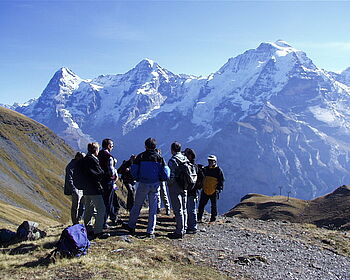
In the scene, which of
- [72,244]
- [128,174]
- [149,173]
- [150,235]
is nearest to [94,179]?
[149,173]

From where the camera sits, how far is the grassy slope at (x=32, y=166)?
91.3 m

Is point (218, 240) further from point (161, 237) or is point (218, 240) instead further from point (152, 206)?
point (152, 206)

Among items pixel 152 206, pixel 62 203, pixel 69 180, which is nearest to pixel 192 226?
A: pixel 152 206

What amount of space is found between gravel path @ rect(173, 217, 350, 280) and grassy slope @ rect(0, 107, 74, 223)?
46003 millimetres

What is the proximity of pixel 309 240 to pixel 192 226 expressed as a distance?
6492mm

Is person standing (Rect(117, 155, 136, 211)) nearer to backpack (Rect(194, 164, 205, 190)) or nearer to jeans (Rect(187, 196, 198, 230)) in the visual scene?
backpack (Rect(194, 164, 205, 190))

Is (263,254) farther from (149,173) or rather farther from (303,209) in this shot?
(303,209)

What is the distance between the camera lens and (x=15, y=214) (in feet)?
197

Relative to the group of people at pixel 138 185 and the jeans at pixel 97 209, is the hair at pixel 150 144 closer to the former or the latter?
the group of people at pixel 138 185

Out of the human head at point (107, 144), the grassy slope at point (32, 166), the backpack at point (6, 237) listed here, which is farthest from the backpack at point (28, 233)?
the grassy slope at point (32, 166)

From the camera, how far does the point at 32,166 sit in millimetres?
118688

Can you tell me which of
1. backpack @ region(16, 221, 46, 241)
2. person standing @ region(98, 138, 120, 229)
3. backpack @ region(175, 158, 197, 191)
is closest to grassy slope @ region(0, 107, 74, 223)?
backpack @ region(16, 221, 46, 241)

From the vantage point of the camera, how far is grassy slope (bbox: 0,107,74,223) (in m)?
91.3

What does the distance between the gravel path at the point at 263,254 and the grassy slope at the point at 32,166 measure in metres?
46.0
